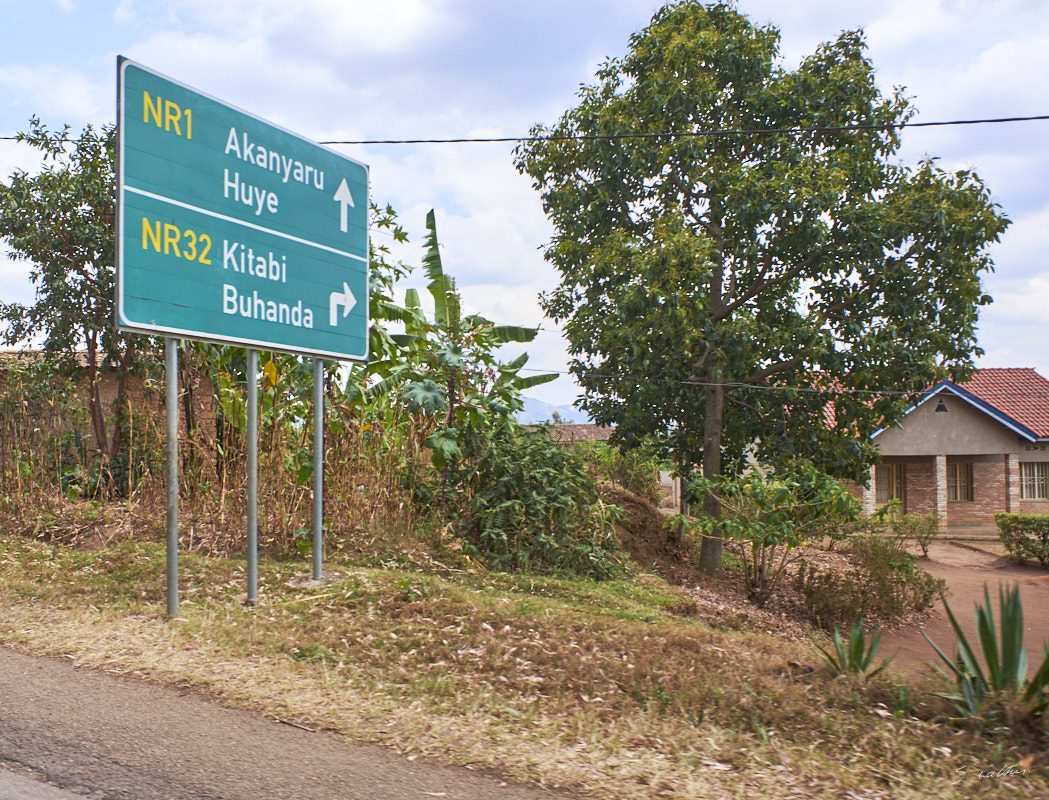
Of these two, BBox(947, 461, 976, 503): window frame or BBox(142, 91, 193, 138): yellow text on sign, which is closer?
BBox(142, 91, 193, 138): yellow text on sign

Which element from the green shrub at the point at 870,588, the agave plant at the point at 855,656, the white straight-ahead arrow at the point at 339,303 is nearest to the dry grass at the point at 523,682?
the agave plant at the point at 855,656

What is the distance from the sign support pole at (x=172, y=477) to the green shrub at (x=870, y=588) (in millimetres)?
9163

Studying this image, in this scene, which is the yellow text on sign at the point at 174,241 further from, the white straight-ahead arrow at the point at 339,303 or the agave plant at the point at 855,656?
the agave plant at the point at 855,656

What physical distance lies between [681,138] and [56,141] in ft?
34.4

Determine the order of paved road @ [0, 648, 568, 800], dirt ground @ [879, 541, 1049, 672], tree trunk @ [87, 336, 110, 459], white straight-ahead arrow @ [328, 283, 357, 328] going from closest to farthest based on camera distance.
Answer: paved road @ [0, 648, 568, 800] → white straight-ahead arrow @ [328, 283, 357, 328] → dirt ground @ [879, 541, 1049, 672] → tree trunk @ [87, 336, 110, 459]

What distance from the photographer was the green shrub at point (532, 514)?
1007 centimetres

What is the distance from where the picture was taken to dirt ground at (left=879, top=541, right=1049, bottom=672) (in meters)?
11.3

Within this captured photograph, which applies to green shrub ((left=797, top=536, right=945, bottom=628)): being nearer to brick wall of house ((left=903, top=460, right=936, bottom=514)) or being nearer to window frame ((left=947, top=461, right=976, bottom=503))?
brick wall of house ((left=903, top=460, right=936, bottom=514))

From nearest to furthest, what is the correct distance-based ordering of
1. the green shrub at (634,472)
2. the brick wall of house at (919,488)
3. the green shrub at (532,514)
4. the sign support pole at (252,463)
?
the sign support pole at (252,463) < the green shrub at (532,514) < the green shrub at (634,472) < the brick wall of house at (919,488)

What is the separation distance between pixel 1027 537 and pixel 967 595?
6.26 meters

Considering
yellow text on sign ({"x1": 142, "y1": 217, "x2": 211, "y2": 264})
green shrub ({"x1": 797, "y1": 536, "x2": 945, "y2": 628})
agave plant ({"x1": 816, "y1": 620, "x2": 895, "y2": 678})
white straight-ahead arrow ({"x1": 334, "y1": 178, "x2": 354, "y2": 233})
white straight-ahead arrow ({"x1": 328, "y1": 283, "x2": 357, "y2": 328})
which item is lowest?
green shrub ({"x1": 797, "y1": 536, "x2": 945, "y2": 628})

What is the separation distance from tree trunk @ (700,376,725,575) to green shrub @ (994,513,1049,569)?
1090 cm

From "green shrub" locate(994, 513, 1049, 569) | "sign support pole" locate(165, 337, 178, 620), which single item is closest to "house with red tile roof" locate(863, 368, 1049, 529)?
"green shrub" locate(994, 513, 1049, 569)

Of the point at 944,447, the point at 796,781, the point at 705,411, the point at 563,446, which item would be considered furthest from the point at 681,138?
the point at 944,447
